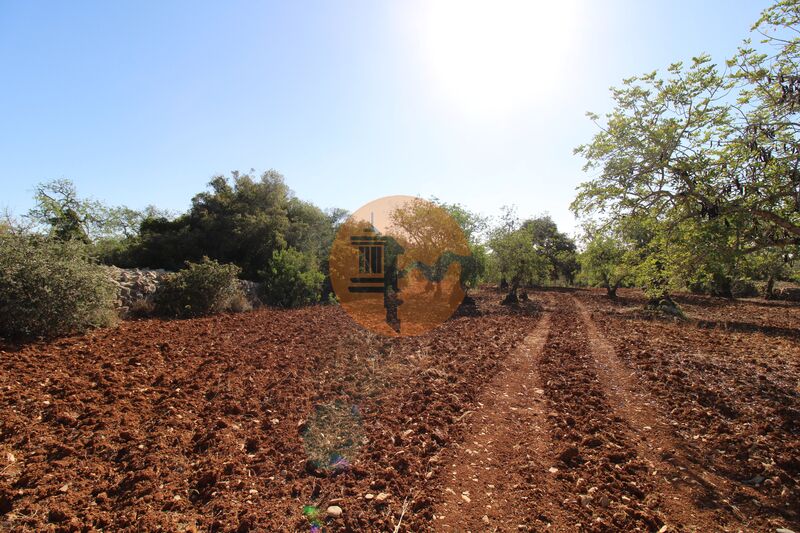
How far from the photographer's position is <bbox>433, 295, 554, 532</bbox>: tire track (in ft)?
8.85

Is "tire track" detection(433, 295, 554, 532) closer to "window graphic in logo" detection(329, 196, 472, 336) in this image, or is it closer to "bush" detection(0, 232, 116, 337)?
"bush" detection(0, 232, 116, 337)

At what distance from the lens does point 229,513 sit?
103 inches

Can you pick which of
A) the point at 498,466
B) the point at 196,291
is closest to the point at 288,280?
the point at 196,291

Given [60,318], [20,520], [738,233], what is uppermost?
[738,233]

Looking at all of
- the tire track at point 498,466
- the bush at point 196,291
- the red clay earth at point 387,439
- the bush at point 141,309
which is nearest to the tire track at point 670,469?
the red clay earth at point 387,439

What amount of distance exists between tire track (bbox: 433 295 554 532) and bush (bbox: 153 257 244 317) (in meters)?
8.82

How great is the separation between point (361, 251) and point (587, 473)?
1426cm

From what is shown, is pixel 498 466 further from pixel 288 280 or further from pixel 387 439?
pixel 288 280

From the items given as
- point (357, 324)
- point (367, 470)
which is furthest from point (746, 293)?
point (367, 470)

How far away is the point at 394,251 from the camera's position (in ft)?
55.6

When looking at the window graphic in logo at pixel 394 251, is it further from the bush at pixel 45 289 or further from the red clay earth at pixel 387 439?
the bush at pixel 45 289

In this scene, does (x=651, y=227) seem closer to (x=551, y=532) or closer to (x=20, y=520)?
(x=551, y=532)

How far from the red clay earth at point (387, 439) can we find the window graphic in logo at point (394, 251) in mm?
9270

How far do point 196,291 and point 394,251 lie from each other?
8.97 metres
